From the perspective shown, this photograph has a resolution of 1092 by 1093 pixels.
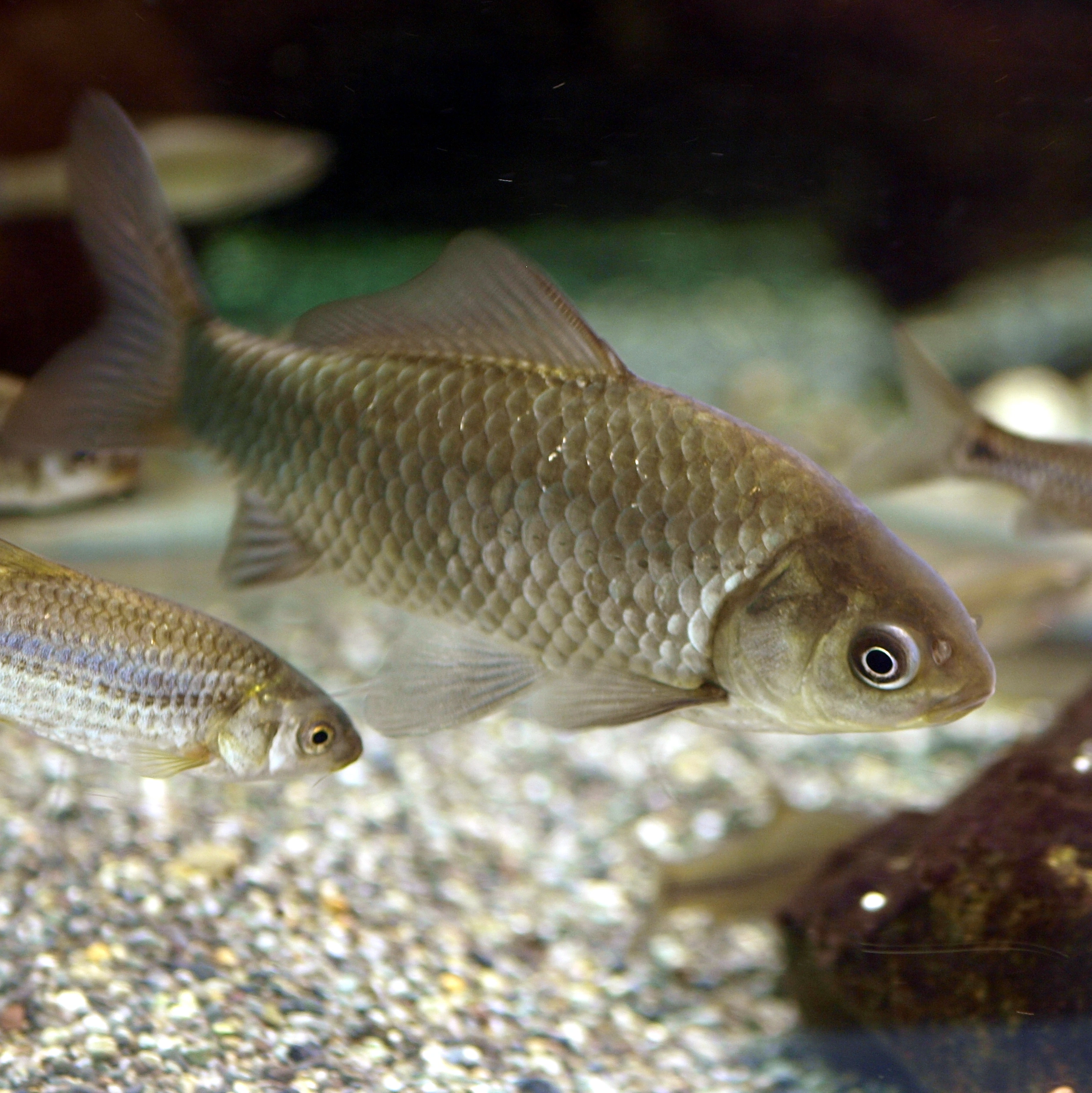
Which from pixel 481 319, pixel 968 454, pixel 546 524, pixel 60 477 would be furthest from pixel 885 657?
pixel 60 477

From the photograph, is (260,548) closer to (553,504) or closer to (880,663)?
(553,504)

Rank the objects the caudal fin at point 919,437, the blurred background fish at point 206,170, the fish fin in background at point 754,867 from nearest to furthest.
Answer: the caudal fin at point 919,437, the fish fin in background at point 754,867, the blurred background fish at point 206,170

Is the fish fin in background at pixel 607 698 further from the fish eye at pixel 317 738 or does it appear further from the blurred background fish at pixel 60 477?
the blurred background fish at pixel 60 477

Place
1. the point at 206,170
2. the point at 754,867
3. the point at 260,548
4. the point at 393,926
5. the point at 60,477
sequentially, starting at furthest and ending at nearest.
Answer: the point at 206,170 → the point at 754,867 → the point at 393,926 → the point at 60,477 → the point at 260,548

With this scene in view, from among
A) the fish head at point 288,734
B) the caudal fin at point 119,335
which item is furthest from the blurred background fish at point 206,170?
the fish head at point 288,734

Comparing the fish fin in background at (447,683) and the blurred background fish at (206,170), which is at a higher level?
the blurred background fish at (206,170)

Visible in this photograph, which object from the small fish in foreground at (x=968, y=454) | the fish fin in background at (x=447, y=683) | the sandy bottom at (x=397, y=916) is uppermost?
the small fish in foreground at (x=968, y=454)
